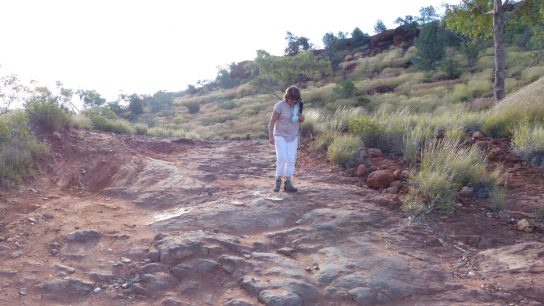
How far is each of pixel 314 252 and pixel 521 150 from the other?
396cm

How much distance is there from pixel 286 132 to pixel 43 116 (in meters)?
4.70

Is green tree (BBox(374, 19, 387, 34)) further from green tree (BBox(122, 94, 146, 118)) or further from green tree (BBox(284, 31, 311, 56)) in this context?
green tree (BBox(122, 94, 146, 118))

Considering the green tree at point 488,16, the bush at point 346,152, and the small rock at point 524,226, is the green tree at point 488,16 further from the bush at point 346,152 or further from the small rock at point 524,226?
the small rock at point 524,226

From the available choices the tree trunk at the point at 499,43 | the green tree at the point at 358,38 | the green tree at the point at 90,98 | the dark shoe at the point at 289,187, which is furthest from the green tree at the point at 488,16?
the green tree at the point at 358,38

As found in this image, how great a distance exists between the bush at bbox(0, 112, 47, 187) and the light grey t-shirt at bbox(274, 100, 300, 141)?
3.42 metres

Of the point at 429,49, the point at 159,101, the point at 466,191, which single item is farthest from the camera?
the point at 159,101

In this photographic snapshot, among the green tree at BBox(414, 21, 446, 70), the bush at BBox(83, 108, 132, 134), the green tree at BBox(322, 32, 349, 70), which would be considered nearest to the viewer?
the bush at BBox(83, 108, 132, 134)

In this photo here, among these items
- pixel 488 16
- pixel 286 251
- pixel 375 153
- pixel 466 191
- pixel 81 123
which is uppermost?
pixel 488 16

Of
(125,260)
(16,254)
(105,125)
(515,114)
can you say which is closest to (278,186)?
(125,260)

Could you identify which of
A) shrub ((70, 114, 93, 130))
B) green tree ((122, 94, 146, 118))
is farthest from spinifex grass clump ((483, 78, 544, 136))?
green tree ((122, 94, 146, 118))

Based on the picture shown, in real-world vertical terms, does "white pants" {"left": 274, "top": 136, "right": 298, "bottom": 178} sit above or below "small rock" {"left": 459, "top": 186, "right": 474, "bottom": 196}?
above

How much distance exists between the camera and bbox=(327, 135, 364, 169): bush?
777 centimetres

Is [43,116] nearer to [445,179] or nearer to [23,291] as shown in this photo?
[23,291]

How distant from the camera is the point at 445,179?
235 inches
